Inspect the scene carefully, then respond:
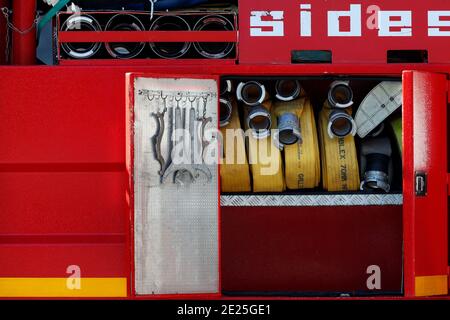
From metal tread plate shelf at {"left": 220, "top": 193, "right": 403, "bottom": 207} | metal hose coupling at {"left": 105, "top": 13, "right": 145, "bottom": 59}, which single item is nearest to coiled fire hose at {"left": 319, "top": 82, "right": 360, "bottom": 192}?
metal tread plate shelf at {"left": 220, "top": 193, "right": 403, "bottom": 207}

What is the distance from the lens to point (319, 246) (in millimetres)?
4559

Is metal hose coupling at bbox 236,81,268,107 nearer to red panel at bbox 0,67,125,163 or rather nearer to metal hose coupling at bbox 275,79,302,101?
metal hose coupling at bbox 275,79,302,101

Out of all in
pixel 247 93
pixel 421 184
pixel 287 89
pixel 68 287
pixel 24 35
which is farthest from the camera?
pixel 287 89

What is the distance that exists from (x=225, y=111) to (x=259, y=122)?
19 cm

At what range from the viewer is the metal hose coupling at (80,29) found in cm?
434

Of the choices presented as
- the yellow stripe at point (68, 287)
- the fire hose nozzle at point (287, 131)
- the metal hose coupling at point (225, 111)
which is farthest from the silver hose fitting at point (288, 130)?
the yellow stripe at point (68, 287)

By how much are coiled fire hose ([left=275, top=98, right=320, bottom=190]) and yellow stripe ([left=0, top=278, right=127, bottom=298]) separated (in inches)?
40.6

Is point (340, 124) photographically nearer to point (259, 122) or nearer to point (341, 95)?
point (341, 95)

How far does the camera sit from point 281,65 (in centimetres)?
422

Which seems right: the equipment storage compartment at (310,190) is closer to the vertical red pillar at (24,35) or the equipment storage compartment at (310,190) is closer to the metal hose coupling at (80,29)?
the metal hose coupling at (80,29)

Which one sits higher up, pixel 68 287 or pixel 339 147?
pixel 339 147

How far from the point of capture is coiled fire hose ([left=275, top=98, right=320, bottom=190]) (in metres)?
4.52

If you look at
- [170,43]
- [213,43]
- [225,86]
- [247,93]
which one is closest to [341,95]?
[247,93]
